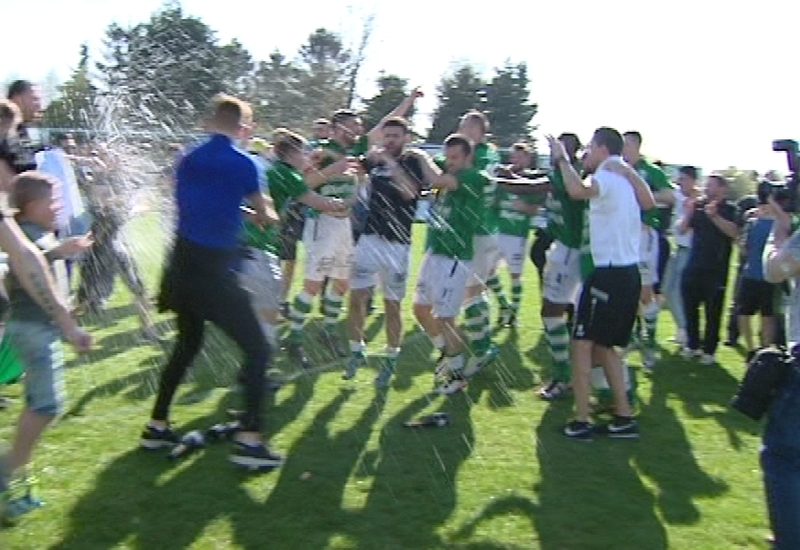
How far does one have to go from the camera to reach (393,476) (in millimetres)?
5270

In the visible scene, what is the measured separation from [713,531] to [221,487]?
260 cm

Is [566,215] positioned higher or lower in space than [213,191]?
lower

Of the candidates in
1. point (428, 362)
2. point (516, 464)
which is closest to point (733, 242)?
point (428, 362)

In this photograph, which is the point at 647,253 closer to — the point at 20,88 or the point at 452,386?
the point at 452,386

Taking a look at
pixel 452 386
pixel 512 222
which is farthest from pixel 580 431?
pixel 512 222

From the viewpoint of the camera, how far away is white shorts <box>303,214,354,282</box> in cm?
816

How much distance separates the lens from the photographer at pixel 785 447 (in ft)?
11.5

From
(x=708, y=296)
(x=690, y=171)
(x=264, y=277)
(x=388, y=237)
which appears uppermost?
(x=690, y=171)

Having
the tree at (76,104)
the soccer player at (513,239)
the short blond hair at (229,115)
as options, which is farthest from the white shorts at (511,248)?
the tree at (76,104)

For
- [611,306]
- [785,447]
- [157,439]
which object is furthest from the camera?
[611,306]

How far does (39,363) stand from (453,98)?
8.38 m

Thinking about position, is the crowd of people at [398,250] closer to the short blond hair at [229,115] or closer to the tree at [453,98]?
the short blond hair at [229,115]

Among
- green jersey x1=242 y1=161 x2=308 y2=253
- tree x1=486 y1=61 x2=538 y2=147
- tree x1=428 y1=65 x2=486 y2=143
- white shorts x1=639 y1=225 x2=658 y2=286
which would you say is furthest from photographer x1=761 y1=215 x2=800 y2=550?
tree x1=486 y1=61 x2=538 y2=147

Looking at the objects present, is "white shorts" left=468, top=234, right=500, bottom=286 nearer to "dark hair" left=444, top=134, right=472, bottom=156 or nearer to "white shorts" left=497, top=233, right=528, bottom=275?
"dark hair" left=444, top=134, right=472, bottom=156
